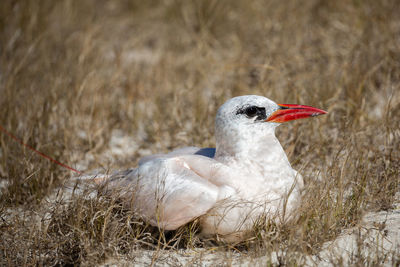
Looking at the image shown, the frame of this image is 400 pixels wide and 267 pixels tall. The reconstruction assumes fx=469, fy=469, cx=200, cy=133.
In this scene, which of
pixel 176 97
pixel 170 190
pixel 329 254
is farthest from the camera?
pixel 176 97

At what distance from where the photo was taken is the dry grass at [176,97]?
252 cm

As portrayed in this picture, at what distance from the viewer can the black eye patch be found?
2.64m

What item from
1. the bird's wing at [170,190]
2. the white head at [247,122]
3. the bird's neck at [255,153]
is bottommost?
the bird's wing at [170,190]

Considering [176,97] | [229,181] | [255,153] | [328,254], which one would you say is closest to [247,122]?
[255,153]

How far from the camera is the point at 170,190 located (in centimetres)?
252

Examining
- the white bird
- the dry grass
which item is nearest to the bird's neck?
the white bird

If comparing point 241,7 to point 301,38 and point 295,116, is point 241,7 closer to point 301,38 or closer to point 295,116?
point 301,38

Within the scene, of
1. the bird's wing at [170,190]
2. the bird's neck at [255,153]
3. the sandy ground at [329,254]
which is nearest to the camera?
the sandy ground at [329,254]

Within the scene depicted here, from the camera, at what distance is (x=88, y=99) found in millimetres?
4445

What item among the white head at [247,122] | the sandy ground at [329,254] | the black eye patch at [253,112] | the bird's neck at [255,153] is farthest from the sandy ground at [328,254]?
the black eye patch at [253,112]

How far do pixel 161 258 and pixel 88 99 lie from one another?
2.35 metres

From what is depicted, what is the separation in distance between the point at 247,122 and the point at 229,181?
14.4 inches

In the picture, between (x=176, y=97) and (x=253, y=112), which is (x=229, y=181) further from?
(x=176, y=97)

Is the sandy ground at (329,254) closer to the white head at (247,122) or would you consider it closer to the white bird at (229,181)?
the white bird at (229,181)
